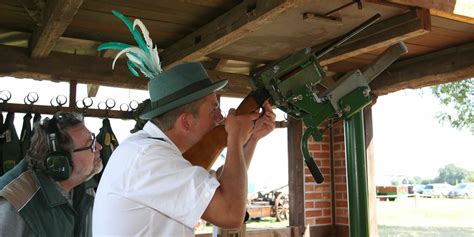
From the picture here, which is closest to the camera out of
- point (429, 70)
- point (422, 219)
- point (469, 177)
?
point (429, 70)

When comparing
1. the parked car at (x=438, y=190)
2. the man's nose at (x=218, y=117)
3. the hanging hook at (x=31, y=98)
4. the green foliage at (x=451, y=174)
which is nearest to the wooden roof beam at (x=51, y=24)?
the hanging hook at (x=31, y=98)

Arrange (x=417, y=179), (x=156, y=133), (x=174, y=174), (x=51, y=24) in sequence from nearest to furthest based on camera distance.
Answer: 1. (x=174, y=174)
2. (x=156, y=133)
3. (x=51, y=24)
4. (x=417, y=179)

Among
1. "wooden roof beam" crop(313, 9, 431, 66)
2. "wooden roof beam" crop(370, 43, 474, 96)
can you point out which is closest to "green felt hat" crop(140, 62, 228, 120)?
"wooden roof beam" crop(313, 9, 431, 66)

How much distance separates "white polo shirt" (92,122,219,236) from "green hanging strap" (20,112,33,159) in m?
1.49

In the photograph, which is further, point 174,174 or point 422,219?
point 422,219

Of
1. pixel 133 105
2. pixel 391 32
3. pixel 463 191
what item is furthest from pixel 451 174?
pixel 133 105

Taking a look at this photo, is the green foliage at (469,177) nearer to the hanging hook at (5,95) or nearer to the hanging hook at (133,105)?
the hanging hook at (133,105)

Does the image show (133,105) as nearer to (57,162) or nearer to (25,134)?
(25,134)

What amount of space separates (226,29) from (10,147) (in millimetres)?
1357

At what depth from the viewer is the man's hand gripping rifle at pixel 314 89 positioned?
4.02 ft

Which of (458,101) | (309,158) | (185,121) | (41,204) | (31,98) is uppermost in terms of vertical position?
(458,101)

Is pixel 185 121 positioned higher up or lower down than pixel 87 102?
lower down

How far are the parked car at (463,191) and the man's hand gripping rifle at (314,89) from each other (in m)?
9.57

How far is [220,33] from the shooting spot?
2354 millimetres
